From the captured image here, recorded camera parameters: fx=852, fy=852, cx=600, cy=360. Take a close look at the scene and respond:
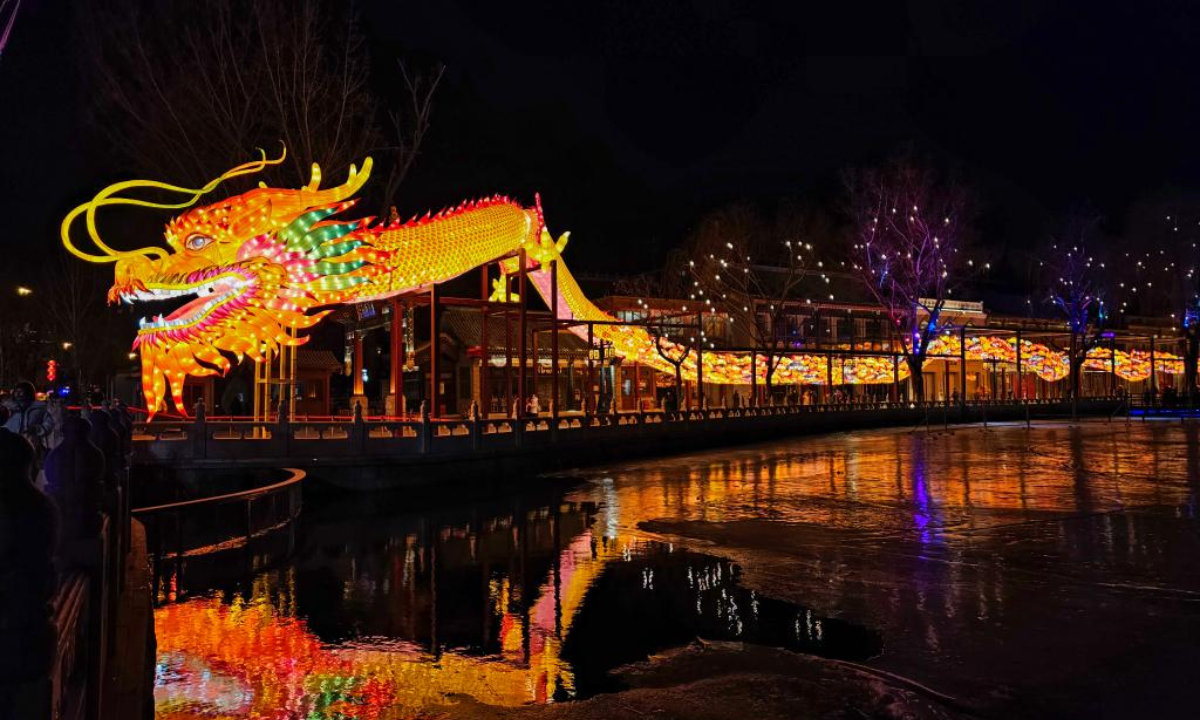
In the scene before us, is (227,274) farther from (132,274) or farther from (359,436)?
(359,436)

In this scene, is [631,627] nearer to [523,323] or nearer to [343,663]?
[343,663]

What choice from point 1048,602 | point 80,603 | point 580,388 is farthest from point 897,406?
point 80,603

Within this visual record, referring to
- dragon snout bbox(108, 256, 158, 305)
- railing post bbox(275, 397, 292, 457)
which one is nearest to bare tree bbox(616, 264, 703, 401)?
railing post bbox(275, 397, 292, 457)

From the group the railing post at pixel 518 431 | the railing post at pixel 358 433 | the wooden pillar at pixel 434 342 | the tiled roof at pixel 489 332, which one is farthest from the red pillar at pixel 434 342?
the tiled roof at pixel 489 332

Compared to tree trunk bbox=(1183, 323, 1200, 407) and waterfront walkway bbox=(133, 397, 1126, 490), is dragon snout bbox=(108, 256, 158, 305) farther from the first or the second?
tree trunk bbox=(1183, 323, 1200, 407)

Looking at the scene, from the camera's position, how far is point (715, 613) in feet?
24.8

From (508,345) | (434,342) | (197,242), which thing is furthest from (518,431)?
(197,242)

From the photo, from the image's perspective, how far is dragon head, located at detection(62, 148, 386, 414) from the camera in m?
16.8

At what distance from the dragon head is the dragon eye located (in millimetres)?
20

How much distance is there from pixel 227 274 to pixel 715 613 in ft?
43.1

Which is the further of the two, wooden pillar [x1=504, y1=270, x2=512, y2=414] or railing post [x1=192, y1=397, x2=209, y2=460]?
wooden pillar [x1=504, y1=270, x2=512, y2=414]

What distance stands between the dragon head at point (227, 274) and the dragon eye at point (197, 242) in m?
0.02

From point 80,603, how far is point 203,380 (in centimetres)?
2863

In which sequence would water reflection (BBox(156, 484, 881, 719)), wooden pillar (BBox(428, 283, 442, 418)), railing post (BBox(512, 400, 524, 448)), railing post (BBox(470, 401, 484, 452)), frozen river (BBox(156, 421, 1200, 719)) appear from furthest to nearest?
railing post (BBox(512, 400, 524, 448)), wooden pillar (BBox(428, 283, 442, 418)), railing post (BBox(470, 401, 484, 452)), water reflection (BBox(156, 484, 881, 719)), frozen river (BBox(156, 421, 1200, 719))
